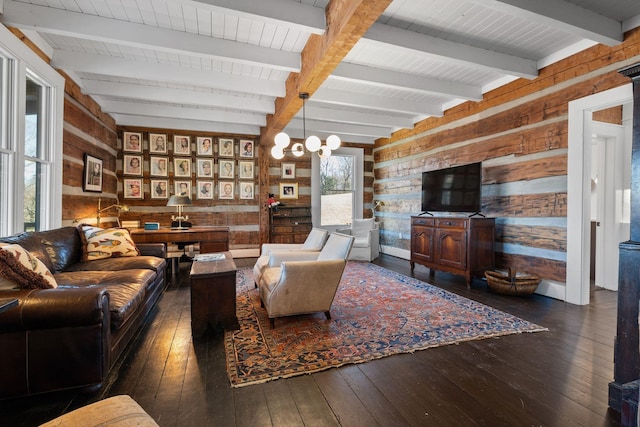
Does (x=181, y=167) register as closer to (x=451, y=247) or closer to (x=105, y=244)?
(x=105, y=244)

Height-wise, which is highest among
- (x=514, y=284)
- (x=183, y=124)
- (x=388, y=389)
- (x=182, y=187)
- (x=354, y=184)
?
(x=183, y=124)

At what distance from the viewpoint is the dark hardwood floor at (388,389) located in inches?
63.9

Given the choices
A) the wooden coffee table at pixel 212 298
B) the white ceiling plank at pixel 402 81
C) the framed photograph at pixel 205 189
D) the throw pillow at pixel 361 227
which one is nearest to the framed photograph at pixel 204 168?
the framed photograph at pixel 205 189

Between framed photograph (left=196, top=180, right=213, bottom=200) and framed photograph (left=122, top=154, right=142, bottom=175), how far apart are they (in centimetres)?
114

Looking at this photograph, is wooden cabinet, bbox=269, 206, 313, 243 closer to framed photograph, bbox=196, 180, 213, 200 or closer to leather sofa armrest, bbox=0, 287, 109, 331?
framed photograph, bbox=196, 180, 213, 200

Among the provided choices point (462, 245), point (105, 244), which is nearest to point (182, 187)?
point (105, 244)

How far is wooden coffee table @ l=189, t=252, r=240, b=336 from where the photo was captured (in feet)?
8.62

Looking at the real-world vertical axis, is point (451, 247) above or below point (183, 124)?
below

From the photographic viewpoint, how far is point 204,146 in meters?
6.45

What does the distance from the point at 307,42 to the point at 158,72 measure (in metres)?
1.93

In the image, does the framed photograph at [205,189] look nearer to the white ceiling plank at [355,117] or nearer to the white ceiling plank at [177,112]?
the white ceiling plank at [177,112]

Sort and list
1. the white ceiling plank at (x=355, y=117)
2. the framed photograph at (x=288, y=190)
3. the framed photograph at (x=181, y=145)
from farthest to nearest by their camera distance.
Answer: the framed photograph at (x=288, y=190)
the framed photograph at (x=181, y=145)
the white ceiling plank at (x=355, y=117)

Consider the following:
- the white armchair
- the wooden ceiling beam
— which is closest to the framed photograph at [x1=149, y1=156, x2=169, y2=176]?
the wooden ceiling beam

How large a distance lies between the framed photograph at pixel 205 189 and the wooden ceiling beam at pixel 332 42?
3087 millimetres
